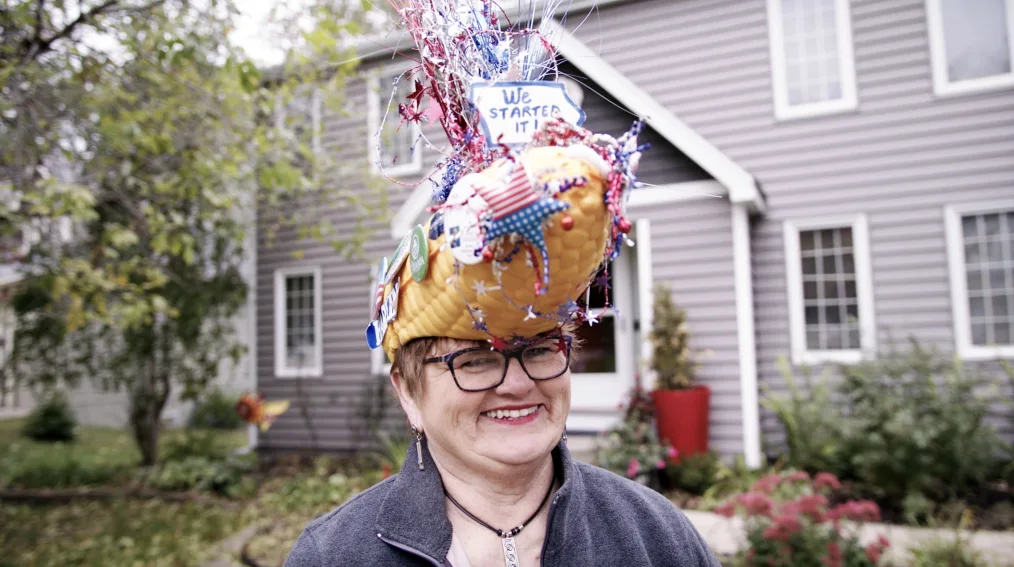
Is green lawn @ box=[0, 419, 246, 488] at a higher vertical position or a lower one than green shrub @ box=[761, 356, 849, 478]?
lower

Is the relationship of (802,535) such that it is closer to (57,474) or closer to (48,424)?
(57,474)

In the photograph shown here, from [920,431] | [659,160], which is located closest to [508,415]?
[920,431]

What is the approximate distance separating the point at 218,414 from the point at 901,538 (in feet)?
39.9

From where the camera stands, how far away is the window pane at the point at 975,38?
7.08 metres

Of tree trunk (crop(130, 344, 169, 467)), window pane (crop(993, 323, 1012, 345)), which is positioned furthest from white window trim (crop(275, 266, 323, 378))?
window pane (crop(993, 323, 1012, 345))

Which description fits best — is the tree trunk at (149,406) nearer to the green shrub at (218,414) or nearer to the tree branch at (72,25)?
the green shrub at (218,414)

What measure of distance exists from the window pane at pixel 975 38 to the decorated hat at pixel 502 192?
7591 millimetres

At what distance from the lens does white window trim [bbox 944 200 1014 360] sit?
22.5 feet

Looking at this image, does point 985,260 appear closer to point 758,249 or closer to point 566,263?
point 758,249

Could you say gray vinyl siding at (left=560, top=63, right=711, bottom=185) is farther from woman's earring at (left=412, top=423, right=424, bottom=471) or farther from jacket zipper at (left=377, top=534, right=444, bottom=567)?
jacket zipper at (left=377, top=534, right=444, bottom=567)

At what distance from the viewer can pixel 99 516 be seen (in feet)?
22.2

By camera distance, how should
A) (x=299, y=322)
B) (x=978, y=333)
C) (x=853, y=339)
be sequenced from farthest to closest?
(x=299, y=322), (x=853, y=339), (x=978, y=333)

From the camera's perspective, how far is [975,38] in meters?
7.13

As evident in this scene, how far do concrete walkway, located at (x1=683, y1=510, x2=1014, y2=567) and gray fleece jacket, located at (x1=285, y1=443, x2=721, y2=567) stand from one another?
10.0 ft
